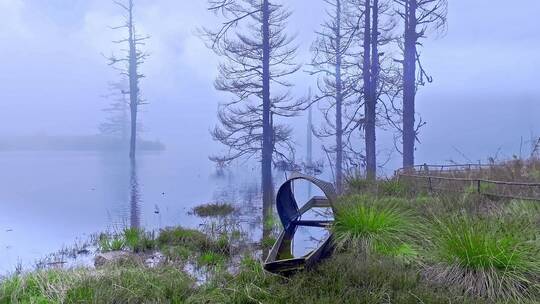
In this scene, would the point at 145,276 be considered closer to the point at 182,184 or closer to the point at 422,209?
the point at 422,209

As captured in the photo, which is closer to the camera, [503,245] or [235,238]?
[503,245]

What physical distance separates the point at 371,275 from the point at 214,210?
4.93 meters

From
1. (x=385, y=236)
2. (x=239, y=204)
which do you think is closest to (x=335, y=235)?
(x=385, y=236)

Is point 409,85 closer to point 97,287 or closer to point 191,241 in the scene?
point 191,241

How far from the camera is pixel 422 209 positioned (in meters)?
4.82

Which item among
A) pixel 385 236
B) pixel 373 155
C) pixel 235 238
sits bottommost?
pixel 235 238

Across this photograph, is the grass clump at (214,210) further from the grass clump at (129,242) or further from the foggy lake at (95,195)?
the grass clump at (129,242)

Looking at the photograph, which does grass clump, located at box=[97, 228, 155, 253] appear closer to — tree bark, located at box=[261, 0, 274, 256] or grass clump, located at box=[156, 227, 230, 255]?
grass clump, located at box=[156, 227, 230, 255]

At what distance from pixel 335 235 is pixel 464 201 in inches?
81.2

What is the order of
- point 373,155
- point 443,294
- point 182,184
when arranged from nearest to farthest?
point 443,294 → point 182,184 → point 373,155

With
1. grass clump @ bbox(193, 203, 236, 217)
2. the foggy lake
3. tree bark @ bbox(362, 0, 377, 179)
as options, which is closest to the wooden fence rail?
the foggy lake

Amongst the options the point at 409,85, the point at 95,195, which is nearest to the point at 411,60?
the point at 409,85

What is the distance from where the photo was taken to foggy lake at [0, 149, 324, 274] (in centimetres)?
584

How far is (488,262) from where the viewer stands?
2953mm
